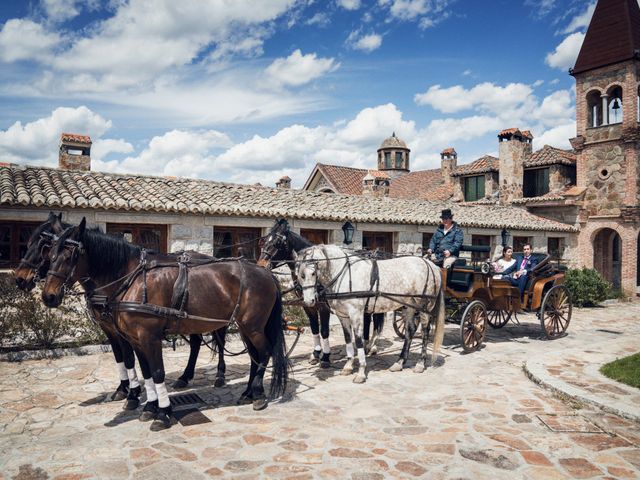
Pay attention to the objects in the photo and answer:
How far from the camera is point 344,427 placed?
16.8 ft

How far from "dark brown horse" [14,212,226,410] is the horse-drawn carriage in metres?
4.80

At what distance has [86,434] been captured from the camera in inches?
192

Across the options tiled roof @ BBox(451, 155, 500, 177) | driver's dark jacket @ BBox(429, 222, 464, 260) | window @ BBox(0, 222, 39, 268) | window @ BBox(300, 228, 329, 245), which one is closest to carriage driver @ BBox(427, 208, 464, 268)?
driver's dark jacket @ BBox(429, 222, 464, 260)

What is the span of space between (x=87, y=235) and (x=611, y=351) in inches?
381

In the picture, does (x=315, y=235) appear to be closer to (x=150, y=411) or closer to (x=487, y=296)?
(x=487, y=296)

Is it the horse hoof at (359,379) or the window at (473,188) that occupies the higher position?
the window at (473,188)

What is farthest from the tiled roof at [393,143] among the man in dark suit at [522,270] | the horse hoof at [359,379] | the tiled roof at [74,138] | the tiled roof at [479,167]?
the horse hoof at [359,379]

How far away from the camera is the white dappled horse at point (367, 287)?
6.90m

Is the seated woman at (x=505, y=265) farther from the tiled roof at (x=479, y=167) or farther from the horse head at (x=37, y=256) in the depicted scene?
the tiled roof at (x=479, y=167)

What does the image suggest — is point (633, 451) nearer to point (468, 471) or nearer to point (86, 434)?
point (468, 471)

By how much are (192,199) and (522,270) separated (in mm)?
8762

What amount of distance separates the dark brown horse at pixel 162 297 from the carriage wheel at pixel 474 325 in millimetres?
4288

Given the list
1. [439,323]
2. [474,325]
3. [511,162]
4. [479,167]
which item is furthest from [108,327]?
[479,167]

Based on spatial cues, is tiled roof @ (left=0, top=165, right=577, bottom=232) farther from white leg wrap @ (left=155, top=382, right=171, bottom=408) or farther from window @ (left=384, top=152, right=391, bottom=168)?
window @ (left=384, top=152, right=391, bottom=168)
